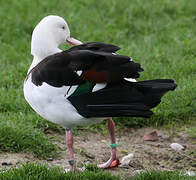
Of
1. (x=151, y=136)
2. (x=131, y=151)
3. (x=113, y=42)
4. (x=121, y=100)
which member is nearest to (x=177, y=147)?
(x=151, y=136)

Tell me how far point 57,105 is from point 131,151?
144 cm

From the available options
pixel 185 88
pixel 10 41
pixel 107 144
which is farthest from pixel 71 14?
pixel 107 144

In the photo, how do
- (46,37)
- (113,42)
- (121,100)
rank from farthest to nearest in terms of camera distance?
1. (113,42)
2. (46,37)
3. (121,100)

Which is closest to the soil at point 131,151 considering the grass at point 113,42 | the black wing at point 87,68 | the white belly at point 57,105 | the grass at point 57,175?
the grass at point 113,42

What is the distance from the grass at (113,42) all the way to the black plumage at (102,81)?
1161 millimetres

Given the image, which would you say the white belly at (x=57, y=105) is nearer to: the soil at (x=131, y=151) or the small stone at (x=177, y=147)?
the soil at (x=131, y=151)

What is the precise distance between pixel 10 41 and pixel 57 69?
385 cm

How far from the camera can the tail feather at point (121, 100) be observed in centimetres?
464

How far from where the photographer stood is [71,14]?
30.5 ft

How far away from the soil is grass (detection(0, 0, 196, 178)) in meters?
0.15

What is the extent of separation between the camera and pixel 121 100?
4.73m

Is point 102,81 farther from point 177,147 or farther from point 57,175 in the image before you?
point 177,147

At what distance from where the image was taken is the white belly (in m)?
4.80

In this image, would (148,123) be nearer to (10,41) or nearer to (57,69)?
(57,69)
